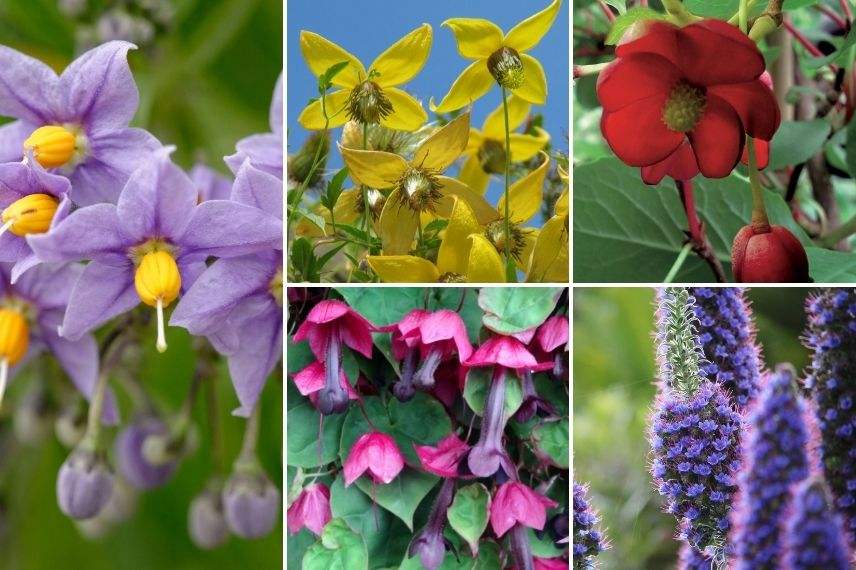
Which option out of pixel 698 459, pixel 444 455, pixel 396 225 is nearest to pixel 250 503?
pixel 444 455

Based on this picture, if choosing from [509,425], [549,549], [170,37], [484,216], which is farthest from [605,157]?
[170,37]

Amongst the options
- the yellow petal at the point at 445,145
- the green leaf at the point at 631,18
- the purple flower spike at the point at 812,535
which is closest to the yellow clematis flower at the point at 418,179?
the yellow petal at the point at 445,145

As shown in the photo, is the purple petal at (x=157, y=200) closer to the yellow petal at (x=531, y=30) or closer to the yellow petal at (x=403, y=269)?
the yellow petal at (x=403, y=269)

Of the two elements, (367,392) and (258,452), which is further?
(258,452)

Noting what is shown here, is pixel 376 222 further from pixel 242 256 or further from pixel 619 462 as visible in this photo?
pixel 619 462

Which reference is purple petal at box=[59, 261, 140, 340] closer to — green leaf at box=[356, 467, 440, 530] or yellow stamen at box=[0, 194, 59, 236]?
yellow stamen at box=[0, 194, 59, 236]
